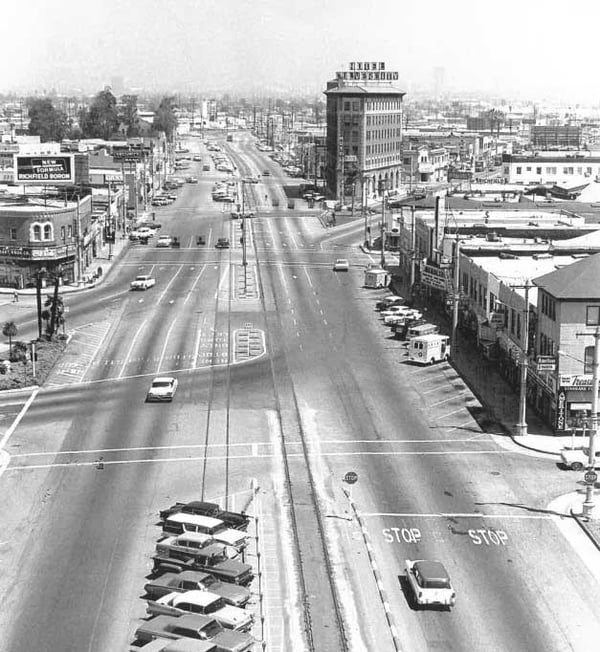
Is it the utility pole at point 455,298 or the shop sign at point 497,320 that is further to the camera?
the utility pole at point 455,298

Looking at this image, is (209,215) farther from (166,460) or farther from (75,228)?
(166,460)

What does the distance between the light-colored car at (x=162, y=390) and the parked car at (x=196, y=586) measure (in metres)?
28.4

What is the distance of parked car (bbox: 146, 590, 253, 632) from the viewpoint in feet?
134

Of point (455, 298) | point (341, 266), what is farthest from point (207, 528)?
point (341, 266)

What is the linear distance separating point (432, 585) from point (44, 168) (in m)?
97.3

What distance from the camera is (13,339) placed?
92125 millimetres

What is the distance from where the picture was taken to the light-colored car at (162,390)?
7262cm

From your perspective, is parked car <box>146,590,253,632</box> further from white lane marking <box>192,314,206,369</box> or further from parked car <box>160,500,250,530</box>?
white lane marking <box>192,314,206,369</box>

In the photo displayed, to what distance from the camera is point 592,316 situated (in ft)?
218

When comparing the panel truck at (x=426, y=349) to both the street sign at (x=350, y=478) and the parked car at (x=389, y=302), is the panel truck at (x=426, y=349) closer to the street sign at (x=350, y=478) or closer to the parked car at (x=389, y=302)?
→ the parked car at (x=389, y=302)

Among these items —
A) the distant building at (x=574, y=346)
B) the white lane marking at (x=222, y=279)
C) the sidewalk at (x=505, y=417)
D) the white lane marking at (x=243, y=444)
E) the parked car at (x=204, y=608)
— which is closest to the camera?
the parked car at (x=204, y=608)

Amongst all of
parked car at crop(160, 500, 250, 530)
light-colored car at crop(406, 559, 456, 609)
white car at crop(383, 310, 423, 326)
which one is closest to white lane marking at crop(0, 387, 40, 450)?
parked car at crop(160, 500, 250, 530)

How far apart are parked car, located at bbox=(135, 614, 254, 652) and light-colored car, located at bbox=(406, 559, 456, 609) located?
6.83 metres

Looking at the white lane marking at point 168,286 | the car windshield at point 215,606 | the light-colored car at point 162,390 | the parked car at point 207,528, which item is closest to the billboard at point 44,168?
the white lane marking at point 168,286
